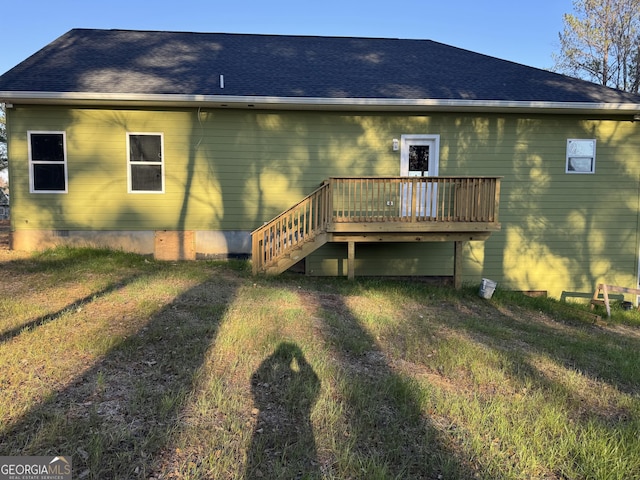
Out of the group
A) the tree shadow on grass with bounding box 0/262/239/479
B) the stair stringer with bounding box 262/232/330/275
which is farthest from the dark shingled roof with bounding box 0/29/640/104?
the tree shadow on grass with bounding box 0/262/239/479

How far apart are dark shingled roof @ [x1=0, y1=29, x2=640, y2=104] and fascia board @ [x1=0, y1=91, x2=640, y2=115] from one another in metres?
0.15

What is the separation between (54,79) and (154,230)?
12.2 ft

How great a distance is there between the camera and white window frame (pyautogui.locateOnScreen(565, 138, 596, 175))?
969 cm

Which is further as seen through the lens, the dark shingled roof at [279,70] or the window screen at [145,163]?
the window screen at [145,163]

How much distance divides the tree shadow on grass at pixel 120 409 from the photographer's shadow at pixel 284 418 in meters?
0.60

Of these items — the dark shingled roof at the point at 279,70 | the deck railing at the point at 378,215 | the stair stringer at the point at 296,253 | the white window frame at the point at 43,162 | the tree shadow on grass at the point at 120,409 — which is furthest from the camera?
the white window frame at the point at 43,162

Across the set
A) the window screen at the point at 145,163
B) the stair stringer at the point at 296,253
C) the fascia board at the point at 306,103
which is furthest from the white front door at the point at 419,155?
the window screen at the point at 145,163

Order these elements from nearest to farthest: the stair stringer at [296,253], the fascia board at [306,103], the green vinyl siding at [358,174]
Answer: the stair stringer at [296,253]
the fascia board at [306,103]
the green vinyl siding at [358,174]

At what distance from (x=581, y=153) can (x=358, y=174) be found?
5.31 meters

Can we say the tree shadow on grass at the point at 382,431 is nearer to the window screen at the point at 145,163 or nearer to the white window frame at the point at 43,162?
the window screen at the point at 145,163

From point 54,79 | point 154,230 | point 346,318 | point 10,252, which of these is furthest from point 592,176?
point 10,252

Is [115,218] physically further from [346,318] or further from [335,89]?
[346,318]

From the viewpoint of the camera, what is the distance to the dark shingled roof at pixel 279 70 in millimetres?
8844

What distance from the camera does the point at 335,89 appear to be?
9125mm
